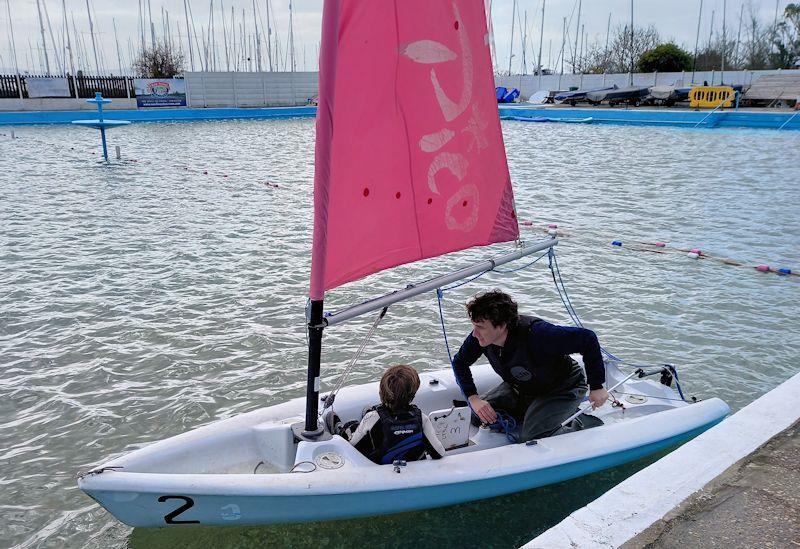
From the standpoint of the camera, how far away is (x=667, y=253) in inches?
336

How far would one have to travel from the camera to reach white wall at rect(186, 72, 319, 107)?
1398 inches

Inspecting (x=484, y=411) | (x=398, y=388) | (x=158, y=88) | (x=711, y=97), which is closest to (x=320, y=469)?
(x=398, y=388)

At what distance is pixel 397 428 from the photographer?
3.24m

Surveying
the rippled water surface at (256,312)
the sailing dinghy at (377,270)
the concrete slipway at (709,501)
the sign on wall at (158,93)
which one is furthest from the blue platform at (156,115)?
the concrete slipway at (709,501)

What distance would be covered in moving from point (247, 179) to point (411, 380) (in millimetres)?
12370

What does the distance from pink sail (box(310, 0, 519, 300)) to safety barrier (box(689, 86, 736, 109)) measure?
28.0 metres

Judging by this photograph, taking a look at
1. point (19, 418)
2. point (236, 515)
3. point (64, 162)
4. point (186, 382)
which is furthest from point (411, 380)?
point (64, 162)

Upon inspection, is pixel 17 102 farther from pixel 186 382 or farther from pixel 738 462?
pixel 738 462

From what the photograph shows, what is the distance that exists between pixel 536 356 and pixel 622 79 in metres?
40.2

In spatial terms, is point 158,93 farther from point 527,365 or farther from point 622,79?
point 527,365

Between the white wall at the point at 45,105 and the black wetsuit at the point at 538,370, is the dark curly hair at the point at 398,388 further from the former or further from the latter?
the white wall at the point at 45,105

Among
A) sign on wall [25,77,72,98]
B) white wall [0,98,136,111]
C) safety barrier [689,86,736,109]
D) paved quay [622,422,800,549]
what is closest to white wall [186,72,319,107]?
white wall [0,98,136,111]

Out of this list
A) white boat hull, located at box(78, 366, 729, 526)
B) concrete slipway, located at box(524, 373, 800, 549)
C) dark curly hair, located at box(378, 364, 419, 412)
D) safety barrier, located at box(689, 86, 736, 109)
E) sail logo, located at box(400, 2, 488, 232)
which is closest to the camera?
concrete slipway, located at box(524, 373, 800, 549)

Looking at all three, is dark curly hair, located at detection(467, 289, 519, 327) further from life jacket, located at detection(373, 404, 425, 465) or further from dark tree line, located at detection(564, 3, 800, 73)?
dark tree line, located at detection(564, 3, 800, 73)
